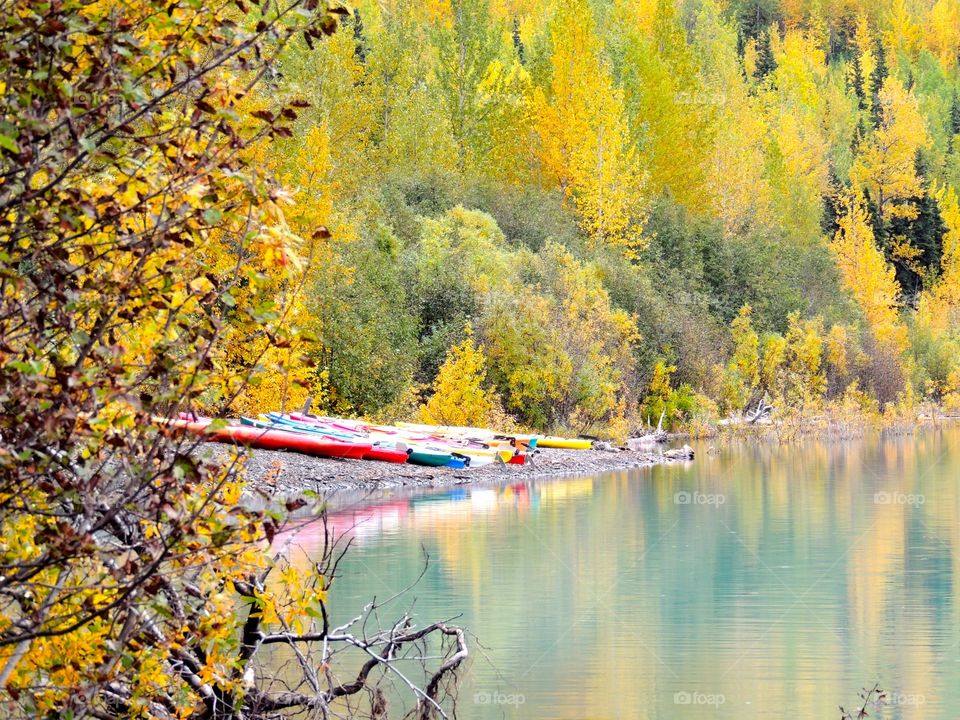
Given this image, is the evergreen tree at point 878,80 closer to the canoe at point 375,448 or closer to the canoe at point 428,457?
the canoe at point 428,457

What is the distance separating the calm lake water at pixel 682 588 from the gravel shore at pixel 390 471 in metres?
0.93

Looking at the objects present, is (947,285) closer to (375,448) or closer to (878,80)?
(878,80)

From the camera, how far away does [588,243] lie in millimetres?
50156

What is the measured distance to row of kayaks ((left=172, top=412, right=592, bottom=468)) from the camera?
29.8 m

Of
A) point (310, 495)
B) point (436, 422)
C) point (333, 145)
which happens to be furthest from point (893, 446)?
point (310, 495)

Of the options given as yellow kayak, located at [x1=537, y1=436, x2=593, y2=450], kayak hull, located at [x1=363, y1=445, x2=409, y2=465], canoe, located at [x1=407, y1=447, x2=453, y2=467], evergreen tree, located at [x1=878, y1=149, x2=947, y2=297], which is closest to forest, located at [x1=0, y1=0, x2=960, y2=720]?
evergreen tree, located at [x1=878, y1=149, x2=947, y2=297]

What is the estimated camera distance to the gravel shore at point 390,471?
2814 centimetres

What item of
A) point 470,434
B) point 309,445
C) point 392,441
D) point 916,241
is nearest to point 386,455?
point 392,441

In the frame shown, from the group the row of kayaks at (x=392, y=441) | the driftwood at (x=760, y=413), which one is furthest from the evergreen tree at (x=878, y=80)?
the row of kayaks at (x=392, y=441)

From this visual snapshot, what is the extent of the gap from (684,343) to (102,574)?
41.8m

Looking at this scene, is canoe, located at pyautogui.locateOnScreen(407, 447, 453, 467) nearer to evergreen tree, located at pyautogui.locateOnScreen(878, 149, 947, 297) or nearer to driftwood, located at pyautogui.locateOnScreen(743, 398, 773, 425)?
driftwood, located at pyautogui.locateOnScreen(743, 398, 773, 425)

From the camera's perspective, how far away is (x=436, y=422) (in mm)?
36000

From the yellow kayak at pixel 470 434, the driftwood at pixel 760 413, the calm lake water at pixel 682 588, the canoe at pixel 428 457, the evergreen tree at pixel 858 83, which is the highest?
the evergreen tree at pixel 858 83

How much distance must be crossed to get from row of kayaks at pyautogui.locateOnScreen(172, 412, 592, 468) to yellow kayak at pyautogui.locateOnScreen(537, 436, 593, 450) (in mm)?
262
